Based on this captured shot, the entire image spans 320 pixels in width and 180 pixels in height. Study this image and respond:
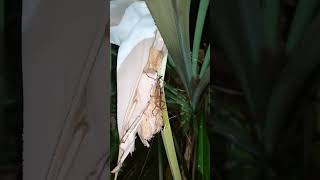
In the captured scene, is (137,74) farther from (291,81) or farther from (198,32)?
(291,81)

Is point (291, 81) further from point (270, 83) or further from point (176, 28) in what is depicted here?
point (176, 28)

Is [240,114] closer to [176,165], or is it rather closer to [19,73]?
[176,165]

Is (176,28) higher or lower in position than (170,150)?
higher

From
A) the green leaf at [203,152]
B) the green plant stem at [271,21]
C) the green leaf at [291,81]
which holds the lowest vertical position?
the green leaf at [203,152]

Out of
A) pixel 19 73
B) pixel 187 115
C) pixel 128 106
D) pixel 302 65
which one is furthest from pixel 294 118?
pixel 19 73

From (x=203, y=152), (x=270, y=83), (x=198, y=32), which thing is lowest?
(x=203, y=152)

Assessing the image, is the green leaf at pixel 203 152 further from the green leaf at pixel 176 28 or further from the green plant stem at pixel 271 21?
the green plant stem at pixel 271 21

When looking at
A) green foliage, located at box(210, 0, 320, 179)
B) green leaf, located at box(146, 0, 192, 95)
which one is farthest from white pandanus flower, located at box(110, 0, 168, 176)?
green foliage, located at box(210, 0, 320, 179)

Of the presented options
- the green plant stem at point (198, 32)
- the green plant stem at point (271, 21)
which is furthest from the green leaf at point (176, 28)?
the green plant stem at point (271, 21)

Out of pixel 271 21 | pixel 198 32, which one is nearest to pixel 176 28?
pixel 198 32
